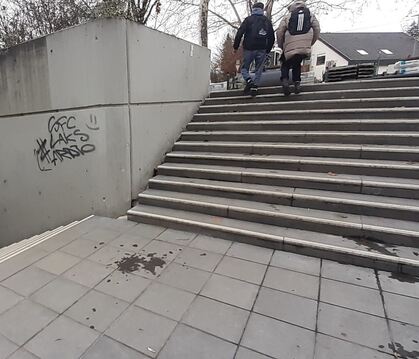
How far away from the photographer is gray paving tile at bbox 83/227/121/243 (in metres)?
3.35

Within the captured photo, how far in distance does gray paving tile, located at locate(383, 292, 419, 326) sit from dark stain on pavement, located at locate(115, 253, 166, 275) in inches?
76.4

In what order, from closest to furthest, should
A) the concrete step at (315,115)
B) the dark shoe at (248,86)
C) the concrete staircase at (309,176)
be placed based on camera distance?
the concrete staircase at (309,176)
the concrete step at (315,115)
the dark shoe at (248,86)

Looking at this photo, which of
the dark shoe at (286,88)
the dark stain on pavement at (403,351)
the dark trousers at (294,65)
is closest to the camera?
the dark stain on pavement at (403,351)

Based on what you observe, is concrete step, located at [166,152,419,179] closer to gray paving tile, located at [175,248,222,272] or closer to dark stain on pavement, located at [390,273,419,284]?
dark stain on pavement, located at [390,273,419,284]

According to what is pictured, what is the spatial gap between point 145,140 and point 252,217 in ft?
6.80

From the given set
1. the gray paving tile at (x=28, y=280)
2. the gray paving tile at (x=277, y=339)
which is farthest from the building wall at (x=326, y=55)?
the gray paving tile at (x=28, y=280)

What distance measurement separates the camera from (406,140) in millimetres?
3848

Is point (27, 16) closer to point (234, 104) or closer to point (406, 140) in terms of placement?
point (234, 104)

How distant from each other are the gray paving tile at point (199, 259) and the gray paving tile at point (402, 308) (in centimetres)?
146

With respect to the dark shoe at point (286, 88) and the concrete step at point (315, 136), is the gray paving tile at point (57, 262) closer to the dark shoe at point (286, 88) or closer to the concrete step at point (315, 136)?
the concrete step at point (315, 136)

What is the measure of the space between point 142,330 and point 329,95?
469cm

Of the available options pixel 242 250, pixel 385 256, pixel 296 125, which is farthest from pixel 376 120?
pixel 242 250

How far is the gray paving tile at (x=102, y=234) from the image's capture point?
11.0 ft

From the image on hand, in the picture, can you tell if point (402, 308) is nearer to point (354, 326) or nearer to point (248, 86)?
point (354, 326)
